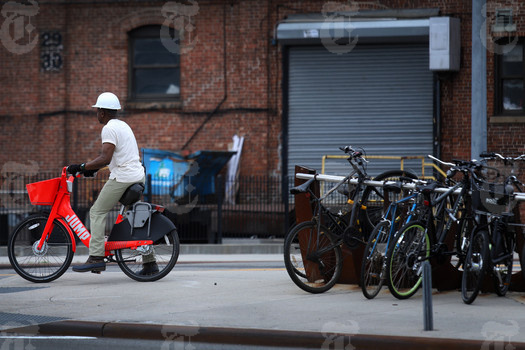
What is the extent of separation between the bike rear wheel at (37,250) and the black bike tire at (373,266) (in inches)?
128

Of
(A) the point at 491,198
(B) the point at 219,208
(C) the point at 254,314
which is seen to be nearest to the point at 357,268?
(A) the point at 491,198

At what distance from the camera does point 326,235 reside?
866cm

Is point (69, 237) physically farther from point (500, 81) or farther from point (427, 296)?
point (500, 81)

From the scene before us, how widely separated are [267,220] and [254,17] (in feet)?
18.0

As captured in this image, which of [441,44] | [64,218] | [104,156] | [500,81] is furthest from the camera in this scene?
[500,81]

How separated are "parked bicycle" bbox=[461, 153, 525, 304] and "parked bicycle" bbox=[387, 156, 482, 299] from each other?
0.66 feet

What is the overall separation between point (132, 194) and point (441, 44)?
1214 centimetres

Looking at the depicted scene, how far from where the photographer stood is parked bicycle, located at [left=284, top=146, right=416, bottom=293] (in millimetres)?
8625

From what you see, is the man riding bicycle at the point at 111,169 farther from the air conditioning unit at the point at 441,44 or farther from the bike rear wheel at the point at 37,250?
the air conditioning unit at the point at 441,44

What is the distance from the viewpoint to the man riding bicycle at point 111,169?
370 inches

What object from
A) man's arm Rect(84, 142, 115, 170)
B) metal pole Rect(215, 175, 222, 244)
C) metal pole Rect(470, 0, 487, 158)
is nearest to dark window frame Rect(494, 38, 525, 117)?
metal pole Rect(470, 0, 487, 158)

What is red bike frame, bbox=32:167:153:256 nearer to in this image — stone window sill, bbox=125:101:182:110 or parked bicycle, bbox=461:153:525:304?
parked bicycle, bbox=461:153:525:304

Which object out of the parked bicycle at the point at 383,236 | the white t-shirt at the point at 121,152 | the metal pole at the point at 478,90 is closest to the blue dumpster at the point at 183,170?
the metal pole at the point at 478,90

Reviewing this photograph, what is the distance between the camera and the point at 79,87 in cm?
2211
